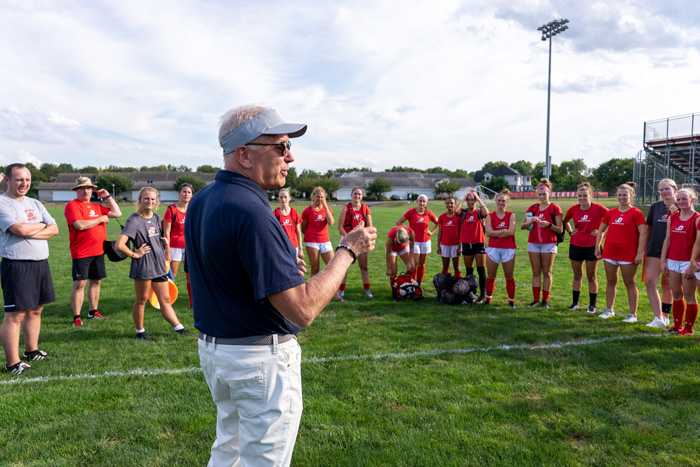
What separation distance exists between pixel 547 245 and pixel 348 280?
4.67 m

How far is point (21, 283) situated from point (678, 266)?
8528 millimetres

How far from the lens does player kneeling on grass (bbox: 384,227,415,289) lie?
784 centimetres

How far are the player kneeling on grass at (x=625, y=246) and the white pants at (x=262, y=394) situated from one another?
685 centimetres

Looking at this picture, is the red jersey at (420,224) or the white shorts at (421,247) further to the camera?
the white shorts at (421,247)

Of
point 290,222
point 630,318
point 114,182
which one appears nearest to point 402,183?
point 114,182

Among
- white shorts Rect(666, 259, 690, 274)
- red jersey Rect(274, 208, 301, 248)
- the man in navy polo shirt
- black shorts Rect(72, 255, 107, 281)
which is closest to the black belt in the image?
the man in navy polo shirt

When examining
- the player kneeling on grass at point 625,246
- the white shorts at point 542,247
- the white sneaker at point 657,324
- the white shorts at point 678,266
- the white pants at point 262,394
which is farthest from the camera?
the white shorts at point 542,247

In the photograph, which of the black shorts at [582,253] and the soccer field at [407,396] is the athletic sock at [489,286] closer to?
the soccer field at [407,396]

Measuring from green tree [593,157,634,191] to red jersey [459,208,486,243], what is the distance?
75317 millimetres

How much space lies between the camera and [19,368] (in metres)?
4.82

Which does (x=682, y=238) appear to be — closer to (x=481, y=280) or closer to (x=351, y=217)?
(x=481, y=280)

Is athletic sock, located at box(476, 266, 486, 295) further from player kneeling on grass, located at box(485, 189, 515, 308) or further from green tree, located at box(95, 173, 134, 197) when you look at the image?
green tree, located at box(95, 173, 134, 197)

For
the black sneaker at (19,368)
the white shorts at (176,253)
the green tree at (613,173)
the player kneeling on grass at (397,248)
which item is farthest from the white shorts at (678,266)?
the green tree at (613,173)

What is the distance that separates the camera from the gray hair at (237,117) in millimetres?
1949
